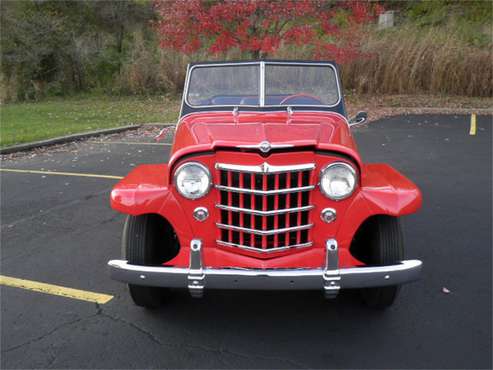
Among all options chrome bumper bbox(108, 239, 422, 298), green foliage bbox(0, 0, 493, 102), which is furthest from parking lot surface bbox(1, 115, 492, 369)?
green foliage bbox(0, 0, 493, 102)

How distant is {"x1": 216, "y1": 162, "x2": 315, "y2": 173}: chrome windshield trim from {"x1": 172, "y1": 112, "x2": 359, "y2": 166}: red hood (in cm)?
12

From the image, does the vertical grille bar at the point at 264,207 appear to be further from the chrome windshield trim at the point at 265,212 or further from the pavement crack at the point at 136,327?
the pavement crack at the point at 136,327

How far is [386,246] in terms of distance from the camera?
277 centimetres

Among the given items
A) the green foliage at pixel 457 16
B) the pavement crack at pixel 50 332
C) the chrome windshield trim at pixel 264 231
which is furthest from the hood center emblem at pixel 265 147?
the green foliage at pixel 457 16

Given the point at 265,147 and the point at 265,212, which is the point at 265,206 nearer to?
the point at 265,212

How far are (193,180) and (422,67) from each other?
1370cm

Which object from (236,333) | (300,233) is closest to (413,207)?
(300,233)

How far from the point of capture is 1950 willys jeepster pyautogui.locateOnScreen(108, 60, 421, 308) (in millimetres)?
2494

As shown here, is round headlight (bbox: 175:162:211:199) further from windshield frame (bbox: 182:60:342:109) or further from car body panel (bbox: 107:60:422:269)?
windshield frame (bbox: 182:60:342:109)

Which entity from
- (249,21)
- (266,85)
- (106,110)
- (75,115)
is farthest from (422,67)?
(266,85)

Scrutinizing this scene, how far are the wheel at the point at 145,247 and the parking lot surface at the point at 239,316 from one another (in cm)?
15

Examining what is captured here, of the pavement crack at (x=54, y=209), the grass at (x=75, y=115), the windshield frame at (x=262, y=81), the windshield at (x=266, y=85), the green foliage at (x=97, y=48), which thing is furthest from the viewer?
the green foliage at (x=97, y=48)

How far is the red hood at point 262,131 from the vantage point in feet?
8.54

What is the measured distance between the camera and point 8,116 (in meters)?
12.1
